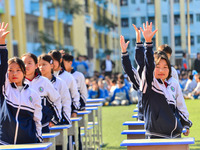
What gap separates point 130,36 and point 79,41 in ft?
89.5

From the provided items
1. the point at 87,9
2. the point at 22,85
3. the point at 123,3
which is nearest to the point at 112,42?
the point at 87,9

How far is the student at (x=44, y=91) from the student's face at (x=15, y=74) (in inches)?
31.1

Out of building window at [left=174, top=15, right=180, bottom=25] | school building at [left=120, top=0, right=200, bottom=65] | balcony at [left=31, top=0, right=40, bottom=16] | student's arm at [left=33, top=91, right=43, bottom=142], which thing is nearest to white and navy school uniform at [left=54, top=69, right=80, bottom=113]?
school building at [left=120, top=0, right=200, bottom=65]

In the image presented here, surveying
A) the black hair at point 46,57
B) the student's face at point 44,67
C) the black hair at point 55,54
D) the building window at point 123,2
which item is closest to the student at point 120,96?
the building window at point 123,2

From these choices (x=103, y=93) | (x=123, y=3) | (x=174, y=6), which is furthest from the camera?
(x=103, y=93)

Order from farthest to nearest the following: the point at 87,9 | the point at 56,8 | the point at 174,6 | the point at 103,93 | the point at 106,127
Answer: the point at 87,9, the point at 56,8, the point at 103,93, the point at 106,127, the point at 174,6

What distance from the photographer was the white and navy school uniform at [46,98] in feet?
21.1

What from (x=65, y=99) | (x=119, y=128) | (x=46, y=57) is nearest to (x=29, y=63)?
(x=46, y=57)

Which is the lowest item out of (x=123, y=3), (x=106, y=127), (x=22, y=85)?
(x=106, y=127)

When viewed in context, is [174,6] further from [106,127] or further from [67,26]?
[67,26]

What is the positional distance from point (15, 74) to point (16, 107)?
32 centimetres

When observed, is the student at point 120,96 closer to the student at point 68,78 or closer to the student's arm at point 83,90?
the student's arm at point 83,90

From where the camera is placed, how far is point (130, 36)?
787 centimetres

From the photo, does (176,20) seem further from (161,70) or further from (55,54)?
(161,70)
